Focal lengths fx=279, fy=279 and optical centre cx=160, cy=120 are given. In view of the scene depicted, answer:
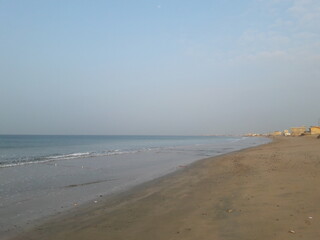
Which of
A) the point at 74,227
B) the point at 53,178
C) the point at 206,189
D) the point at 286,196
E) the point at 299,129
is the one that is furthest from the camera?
the point at 299,129

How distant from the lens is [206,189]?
9.84 metres

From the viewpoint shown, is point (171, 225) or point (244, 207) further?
point (244, 207)

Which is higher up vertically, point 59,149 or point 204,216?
point 204,216

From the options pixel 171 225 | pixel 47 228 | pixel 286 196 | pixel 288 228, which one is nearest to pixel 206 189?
pixel 286 196

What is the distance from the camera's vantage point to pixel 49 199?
955 centimetres

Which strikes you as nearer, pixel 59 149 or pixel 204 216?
pixel 204 216

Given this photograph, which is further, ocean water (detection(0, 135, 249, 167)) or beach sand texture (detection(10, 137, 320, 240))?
ocean water (detection(0, 135, 249, 167))

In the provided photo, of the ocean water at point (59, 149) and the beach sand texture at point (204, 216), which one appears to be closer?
the beach sand texture at point (204, 216)

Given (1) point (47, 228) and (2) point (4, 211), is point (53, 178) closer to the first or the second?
(2) point (4, 211)

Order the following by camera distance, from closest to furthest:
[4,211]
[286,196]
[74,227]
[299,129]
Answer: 1. [74,227]
2. [286,196]
3. [4,211]
4. [299,129]

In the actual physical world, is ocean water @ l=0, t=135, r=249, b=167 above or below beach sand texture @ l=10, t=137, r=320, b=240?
below

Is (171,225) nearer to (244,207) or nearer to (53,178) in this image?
(244,207)

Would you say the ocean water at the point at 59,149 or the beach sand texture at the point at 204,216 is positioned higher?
the beach sand texture at the point at 204,216

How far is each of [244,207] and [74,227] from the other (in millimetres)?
4011
